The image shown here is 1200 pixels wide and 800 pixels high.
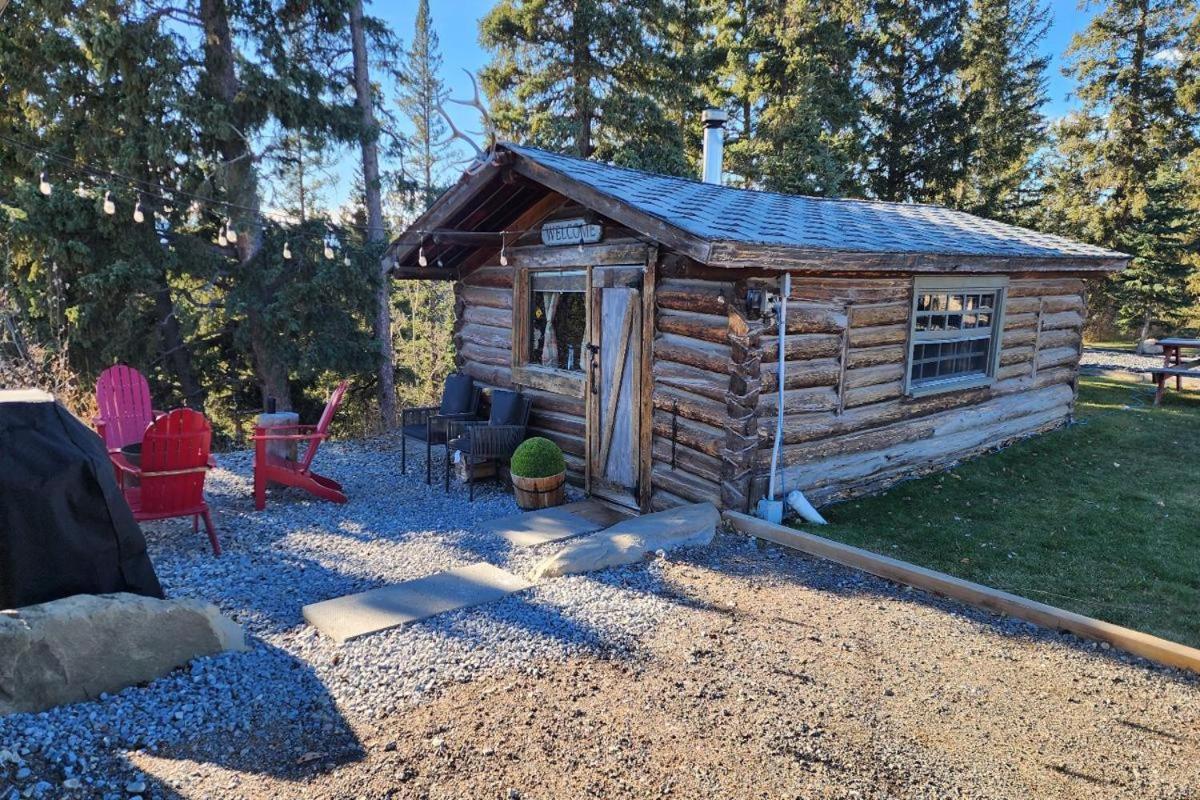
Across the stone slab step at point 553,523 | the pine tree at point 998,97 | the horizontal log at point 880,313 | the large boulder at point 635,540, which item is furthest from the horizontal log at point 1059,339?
the pine tree at point 998,97

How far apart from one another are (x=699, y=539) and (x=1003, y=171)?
23.8 metres

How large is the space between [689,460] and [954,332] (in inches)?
159

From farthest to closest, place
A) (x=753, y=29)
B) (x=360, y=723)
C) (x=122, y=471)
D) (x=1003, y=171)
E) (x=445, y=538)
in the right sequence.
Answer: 1. (x=1003, y=171)
2. (x=753, y=29)
3. (x=445, y=538)
4. (x=122, y=471)
5. (x=360, y=723)

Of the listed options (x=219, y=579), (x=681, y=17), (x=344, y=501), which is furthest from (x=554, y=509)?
(x=681, y=17)

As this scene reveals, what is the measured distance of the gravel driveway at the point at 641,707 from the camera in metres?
2.92

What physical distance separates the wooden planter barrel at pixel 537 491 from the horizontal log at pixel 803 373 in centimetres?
237

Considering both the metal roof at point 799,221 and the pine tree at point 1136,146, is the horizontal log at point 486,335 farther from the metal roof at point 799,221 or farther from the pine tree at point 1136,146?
the pine tree at point 1136,146

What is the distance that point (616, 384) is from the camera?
23.7 feet

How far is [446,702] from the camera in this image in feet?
11.6

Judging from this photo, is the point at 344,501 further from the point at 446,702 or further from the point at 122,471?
the point at 446,702

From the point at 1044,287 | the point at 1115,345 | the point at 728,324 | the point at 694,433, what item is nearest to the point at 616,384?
the point at 694,433

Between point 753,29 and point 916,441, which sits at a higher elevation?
point 753,29

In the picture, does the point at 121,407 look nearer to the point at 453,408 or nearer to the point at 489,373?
the point at 453,408

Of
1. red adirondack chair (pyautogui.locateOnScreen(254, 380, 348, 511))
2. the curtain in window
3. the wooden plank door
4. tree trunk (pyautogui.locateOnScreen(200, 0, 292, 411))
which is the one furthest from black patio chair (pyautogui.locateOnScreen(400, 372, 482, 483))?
tree trunk (pyautogui.locateOnScreen(200, 0, 292, 411))
